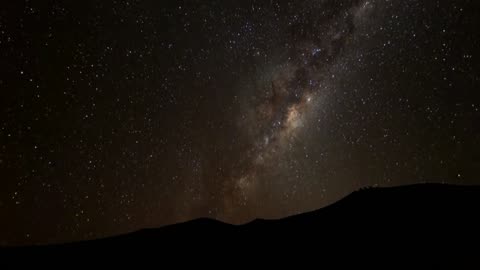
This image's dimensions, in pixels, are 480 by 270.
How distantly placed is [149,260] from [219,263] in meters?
0.85

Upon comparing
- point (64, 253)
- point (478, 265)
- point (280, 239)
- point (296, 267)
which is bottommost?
point (478, 265)

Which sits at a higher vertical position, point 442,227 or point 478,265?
point 442,227

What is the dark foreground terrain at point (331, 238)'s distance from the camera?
4.05 meters

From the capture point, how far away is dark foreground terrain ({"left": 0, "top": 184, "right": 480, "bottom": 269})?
4.05m

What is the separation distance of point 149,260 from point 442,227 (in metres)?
3.38

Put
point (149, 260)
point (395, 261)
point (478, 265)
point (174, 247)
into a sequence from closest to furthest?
point (478, 265) < point (395, 261) < point (149, 260) < point (174, 247)

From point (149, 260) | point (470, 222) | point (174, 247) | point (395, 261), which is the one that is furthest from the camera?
point (174, 247)

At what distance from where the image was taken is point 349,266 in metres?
3.94

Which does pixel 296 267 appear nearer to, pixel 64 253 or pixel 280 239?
pixel 280 239

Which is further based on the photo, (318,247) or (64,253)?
(64,253)

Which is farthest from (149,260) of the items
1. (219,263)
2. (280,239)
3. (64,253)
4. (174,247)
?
(280,239)

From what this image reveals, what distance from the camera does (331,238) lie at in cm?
446

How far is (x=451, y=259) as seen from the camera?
375cm

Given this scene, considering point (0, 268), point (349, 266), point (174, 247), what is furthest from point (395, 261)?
point (0, 268)
